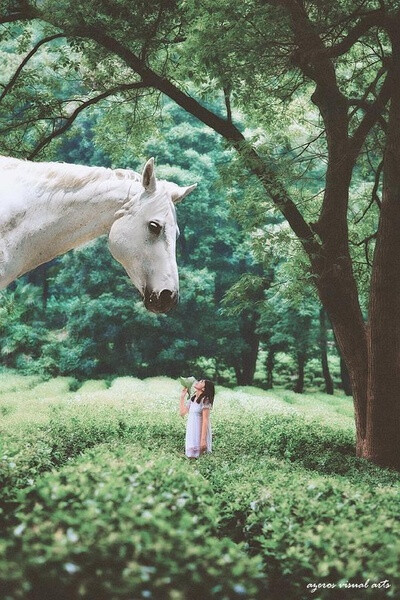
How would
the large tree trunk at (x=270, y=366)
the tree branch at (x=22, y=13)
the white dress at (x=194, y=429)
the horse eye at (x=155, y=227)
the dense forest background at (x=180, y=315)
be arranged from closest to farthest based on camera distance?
the horse eye at (x=155, y=227), the white dress at (x=194, y=429), the tree branch at (x=22, y=13), the dense forest background at (x=180, y=315), the large tree trunk at (x=270, y=366)

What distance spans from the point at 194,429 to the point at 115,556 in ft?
17.7

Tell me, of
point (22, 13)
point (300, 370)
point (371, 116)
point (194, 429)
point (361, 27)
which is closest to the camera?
point (361, 27)

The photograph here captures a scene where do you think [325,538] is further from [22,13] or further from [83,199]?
[22,13]

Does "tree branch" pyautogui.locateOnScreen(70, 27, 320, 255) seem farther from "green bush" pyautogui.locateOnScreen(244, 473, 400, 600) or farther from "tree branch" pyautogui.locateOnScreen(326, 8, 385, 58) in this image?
"green bush" pyautogui.locateOnScreen(244, 473, 400, 600)

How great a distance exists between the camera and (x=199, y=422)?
8.46 meters

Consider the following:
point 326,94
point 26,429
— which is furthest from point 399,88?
point 26,429

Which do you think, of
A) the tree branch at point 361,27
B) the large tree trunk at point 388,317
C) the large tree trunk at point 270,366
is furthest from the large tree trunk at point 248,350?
the tree branch at point 361,27

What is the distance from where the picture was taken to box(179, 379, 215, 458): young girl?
8.34 m

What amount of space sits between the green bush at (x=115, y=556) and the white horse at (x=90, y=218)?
1857 mm

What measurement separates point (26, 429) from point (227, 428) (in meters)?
4.45

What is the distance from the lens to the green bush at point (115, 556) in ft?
9.46

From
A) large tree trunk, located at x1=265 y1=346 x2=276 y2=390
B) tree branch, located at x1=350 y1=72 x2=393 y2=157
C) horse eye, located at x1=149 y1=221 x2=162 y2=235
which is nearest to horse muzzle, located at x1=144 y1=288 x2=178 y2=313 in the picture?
horse eye, located at x1=149 y1=221 x2=162 y2=235

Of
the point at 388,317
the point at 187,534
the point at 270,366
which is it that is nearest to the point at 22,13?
the point at 388,317

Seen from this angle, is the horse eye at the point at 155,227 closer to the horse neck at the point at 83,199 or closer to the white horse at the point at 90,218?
the white horse at the point at 90,218
